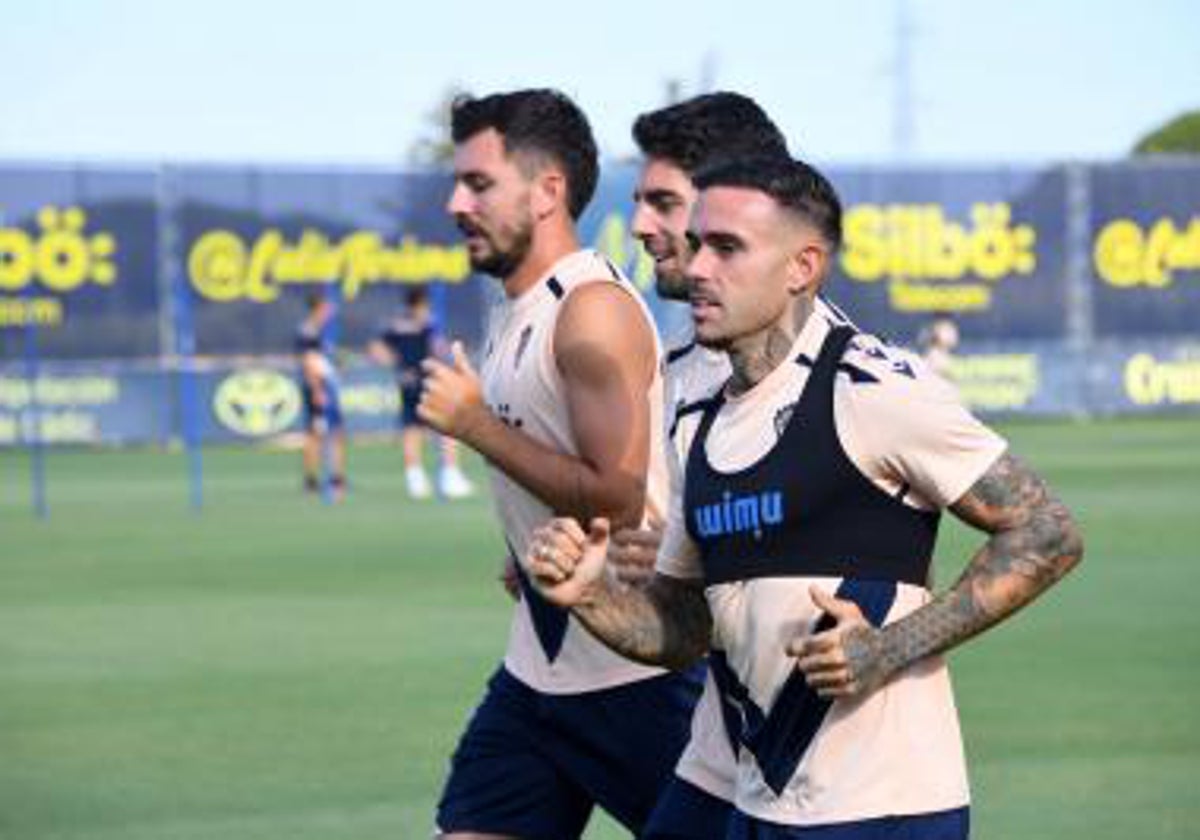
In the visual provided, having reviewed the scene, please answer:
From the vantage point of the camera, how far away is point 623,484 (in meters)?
7.39

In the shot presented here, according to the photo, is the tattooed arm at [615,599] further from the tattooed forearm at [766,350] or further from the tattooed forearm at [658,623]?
the tattooed forearm at [766,350]

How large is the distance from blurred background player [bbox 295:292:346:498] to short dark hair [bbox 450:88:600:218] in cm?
2119

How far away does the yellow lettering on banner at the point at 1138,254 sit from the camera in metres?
47.2

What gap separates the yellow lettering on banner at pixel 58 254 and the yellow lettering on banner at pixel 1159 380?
1527cm

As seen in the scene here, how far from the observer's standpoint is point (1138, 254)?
47.3 meters

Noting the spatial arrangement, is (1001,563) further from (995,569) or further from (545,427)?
(545,427)

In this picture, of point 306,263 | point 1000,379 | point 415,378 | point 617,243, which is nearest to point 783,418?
point 617,243

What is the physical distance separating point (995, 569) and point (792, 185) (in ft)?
2.90

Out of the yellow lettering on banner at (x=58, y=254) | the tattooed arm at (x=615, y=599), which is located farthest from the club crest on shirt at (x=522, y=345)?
the yellow lettering on banner at (x=58, y=254)

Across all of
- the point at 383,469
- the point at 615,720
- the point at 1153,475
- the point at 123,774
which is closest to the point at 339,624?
the point at 123,774

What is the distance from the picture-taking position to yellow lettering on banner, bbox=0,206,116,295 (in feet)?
135

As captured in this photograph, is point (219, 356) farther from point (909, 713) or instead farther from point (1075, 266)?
point (909, 713)

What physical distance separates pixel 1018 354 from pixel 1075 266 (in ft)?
6.10


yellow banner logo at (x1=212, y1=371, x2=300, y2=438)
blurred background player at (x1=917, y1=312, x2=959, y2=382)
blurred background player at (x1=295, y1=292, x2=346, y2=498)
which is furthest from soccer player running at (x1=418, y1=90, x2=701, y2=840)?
yellow banner logo at (x1=212, y1=371, x2=300, y2=438)
